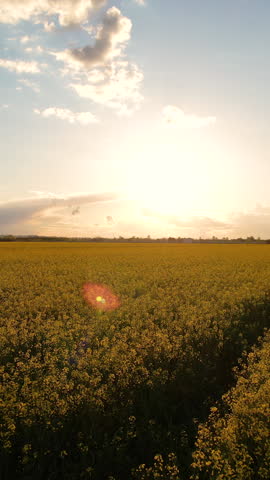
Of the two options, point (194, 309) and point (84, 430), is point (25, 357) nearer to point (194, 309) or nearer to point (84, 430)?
point (84, 430)

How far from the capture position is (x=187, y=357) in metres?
7.55

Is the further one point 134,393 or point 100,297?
point 100,297

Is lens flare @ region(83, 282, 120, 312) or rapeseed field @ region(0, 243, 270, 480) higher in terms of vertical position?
lens flare @ region(83, 282, 120, 312)

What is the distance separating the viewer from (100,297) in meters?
12.7

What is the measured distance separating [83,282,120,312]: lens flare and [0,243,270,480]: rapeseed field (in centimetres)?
18

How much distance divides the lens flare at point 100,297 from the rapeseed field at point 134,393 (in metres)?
0.18

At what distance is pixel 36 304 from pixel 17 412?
6.12m

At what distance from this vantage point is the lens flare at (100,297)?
1123cm

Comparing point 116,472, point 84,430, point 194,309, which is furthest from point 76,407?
point 194,309

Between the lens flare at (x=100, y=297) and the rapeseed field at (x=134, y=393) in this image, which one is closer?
the rapeseed field at (x=134, y=393)

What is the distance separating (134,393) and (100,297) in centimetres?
666

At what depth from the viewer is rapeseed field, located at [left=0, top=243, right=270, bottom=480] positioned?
180 inches

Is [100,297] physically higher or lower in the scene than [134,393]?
higher

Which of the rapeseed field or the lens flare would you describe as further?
the lens flare
